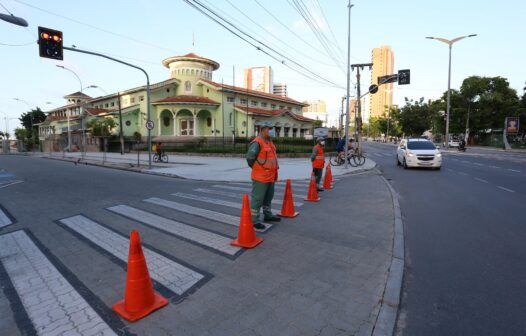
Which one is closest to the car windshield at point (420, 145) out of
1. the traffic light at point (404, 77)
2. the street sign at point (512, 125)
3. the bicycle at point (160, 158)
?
the traffic light at point (404, 77)

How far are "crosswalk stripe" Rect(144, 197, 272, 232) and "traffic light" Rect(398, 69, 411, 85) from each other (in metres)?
16.0

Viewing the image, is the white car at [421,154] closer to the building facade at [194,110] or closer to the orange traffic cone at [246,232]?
the orange traffic cone at [246,232]

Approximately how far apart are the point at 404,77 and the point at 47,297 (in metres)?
19.6

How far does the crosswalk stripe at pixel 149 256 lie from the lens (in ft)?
10.9

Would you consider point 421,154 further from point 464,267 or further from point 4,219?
point 4,219

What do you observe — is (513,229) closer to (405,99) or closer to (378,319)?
(378,319)

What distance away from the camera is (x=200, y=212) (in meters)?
6.46

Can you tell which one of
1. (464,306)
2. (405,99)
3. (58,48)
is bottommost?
(464,306)

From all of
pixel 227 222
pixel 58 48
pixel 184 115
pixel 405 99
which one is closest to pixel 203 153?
pixel 184 115

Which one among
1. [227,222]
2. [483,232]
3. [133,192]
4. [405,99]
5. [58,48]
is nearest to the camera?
[483,232]

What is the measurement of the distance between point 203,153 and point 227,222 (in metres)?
22.5

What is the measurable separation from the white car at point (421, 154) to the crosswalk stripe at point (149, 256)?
1465cm

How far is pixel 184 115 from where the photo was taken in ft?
123

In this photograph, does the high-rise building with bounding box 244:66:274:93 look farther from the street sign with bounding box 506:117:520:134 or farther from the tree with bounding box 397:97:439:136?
the street sign with bounding box 506:117:520:134
